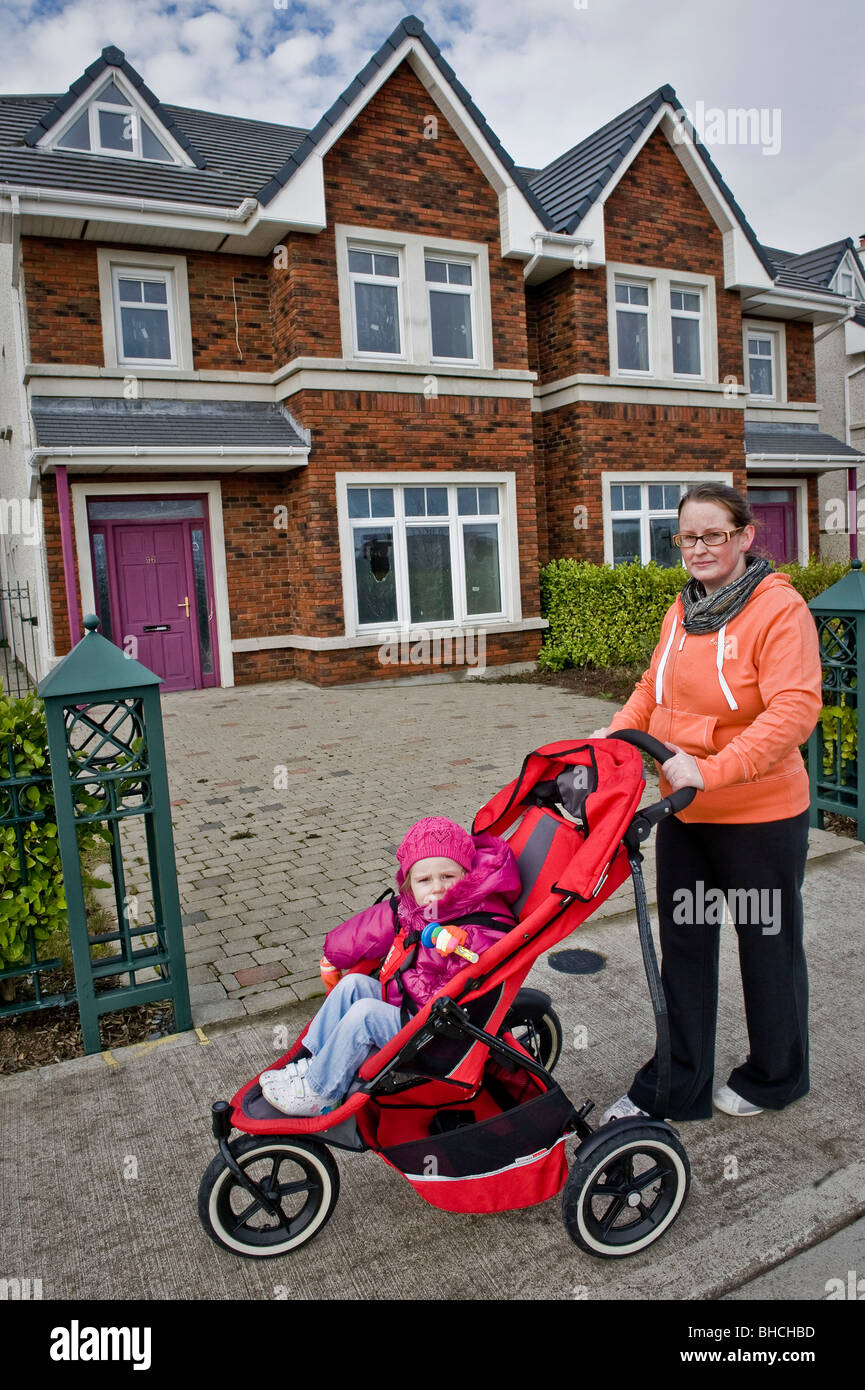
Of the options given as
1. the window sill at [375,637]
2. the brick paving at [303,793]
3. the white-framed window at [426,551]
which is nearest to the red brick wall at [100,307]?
the white-framed window at [426,551]

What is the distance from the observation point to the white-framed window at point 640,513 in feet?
49.4

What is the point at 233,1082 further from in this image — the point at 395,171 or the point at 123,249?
the point at 395,171

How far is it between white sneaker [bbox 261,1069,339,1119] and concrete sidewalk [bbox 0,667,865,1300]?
0.42m

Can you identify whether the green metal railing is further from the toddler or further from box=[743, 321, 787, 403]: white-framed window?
box=[743, 321, 787, 403]: white-framed window

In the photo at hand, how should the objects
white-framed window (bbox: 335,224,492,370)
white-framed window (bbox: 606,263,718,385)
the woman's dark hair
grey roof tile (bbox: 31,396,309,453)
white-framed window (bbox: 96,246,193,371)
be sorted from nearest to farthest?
1. the woman's dark hair
2. grey roof tile (bbox: 31,396,309,453)
3. white-framed window (bbox: 96,246,193,371)
4. white-framed window (bbox: 335,224,492,370)
5. white-framed window (bbox: 606,263,718,385)

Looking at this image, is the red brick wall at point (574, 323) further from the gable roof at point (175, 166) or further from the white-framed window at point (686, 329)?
the white-framed window at point (686, 329)

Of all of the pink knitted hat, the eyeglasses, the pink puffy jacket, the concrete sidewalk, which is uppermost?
the eyeglasses

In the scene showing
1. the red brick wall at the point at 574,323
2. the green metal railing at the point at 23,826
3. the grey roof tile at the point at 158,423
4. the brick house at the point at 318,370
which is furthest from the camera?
the red brick wall at the point at 574,323

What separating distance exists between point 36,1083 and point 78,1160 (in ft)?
1.92

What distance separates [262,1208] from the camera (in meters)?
2.59

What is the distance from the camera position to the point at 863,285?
72.6ft

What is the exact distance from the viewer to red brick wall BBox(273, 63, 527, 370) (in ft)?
40.8

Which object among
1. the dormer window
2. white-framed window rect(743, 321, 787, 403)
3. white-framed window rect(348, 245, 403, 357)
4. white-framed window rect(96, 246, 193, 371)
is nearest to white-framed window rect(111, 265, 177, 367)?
white-framed window rect(96, 246, 193, 371)

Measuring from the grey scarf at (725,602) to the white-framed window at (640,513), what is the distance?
40.1 feet
